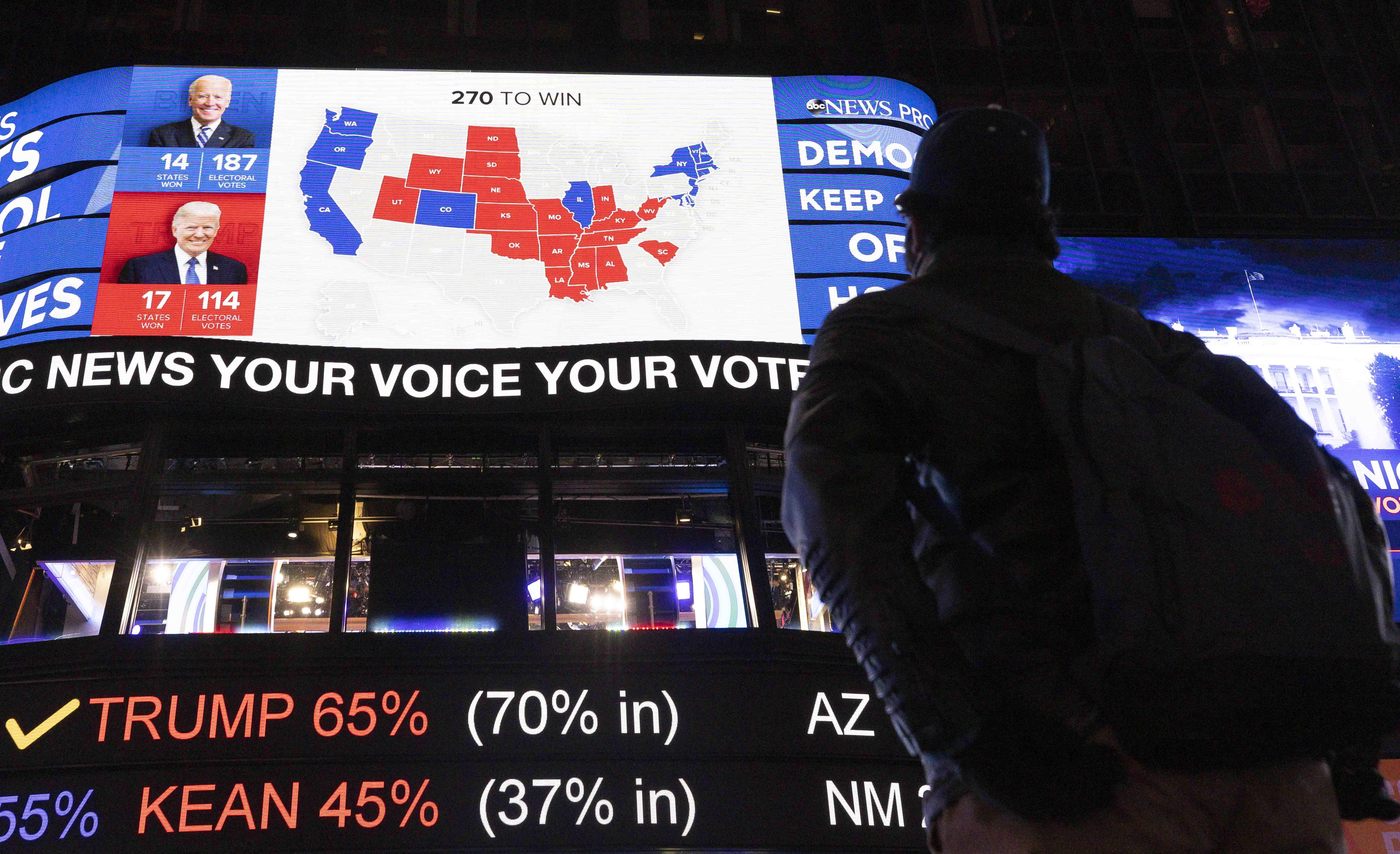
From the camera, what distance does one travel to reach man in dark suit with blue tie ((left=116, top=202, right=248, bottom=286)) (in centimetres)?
1038

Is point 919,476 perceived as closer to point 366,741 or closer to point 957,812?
point 957,812

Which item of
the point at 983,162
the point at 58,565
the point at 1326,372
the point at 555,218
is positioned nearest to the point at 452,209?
the point at 555,218

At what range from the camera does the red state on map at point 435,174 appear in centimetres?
1133

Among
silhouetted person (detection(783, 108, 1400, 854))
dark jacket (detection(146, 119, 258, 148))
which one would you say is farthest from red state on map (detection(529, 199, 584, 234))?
silhouetted person (detection(783, 108, 1400, 854))

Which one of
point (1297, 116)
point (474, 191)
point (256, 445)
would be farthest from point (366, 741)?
point (1297, 116)

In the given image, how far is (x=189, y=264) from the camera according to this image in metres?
10.5

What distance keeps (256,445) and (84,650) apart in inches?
91.5

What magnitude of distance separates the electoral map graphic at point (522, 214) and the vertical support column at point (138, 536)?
1.37 metres

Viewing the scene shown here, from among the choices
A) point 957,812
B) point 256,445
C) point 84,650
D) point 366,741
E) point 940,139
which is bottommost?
Result: point 957,812

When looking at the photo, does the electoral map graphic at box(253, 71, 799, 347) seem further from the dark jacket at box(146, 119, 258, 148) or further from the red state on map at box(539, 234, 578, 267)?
the dark jacket at box(146, 119, 258, 148)

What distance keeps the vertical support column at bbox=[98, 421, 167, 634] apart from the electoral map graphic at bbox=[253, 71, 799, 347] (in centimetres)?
137

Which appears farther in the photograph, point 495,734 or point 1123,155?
point 1123,155

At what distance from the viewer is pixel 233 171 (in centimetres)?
1115

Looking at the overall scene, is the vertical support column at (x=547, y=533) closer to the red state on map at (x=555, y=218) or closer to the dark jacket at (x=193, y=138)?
the red state on map at (x=555, y=218)
